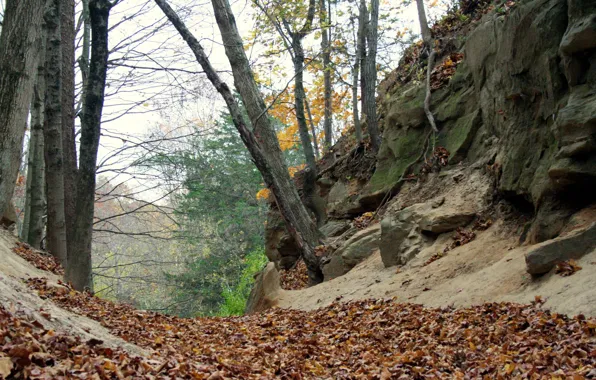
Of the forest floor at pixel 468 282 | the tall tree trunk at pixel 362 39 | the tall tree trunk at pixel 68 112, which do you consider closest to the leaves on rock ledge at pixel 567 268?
the forest floor at pixel 468 282

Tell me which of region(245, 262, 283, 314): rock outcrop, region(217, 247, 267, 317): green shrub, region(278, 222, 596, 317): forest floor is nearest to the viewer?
region(278, 222, 596, 317): forest floor

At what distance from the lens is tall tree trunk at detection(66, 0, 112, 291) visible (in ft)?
26.1

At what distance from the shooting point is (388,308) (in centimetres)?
727

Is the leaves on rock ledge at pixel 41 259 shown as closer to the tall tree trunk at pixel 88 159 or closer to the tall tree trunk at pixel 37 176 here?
the tall tree trunk at pixel 88 159

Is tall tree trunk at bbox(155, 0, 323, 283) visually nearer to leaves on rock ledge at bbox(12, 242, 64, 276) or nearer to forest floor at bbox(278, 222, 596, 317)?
forest floor at bbox(278, 222, 596, 317)

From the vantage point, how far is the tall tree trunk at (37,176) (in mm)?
9695

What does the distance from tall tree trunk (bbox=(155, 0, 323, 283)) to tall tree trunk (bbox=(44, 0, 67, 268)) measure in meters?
3.63

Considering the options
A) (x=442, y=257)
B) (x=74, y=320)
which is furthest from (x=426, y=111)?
(x=74, y=320)

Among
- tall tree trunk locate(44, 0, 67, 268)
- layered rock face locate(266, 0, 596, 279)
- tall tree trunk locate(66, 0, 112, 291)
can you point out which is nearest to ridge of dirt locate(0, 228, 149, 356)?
tall tree trunk locate(66, 0, 112, 291)

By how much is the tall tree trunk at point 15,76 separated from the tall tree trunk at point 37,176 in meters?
3.90

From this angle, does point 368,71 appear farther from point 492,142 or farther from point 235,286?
point 235,286

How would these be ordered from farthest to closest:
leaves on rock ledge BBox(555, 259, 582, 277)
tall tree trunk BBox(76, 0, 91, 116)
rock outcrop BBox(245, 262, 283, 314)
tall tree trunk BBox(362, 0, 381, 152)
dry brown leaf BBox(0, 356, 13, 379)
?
tall tree trunk BBox(362, 0, 381, 152) → tall tree trunk BBox(76, 0, 91, 116) → rock outcrop BBox(245, 262, 283, 314) → leaves on rock ledge BBox(555, 259, 582, 277) → dry brown leaf BBox(0, 356, 13, 379)

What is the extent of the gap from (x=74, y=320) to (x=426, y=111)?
8.73 m

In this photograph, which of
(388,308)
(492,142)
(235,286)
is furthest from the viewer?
(235,286)
